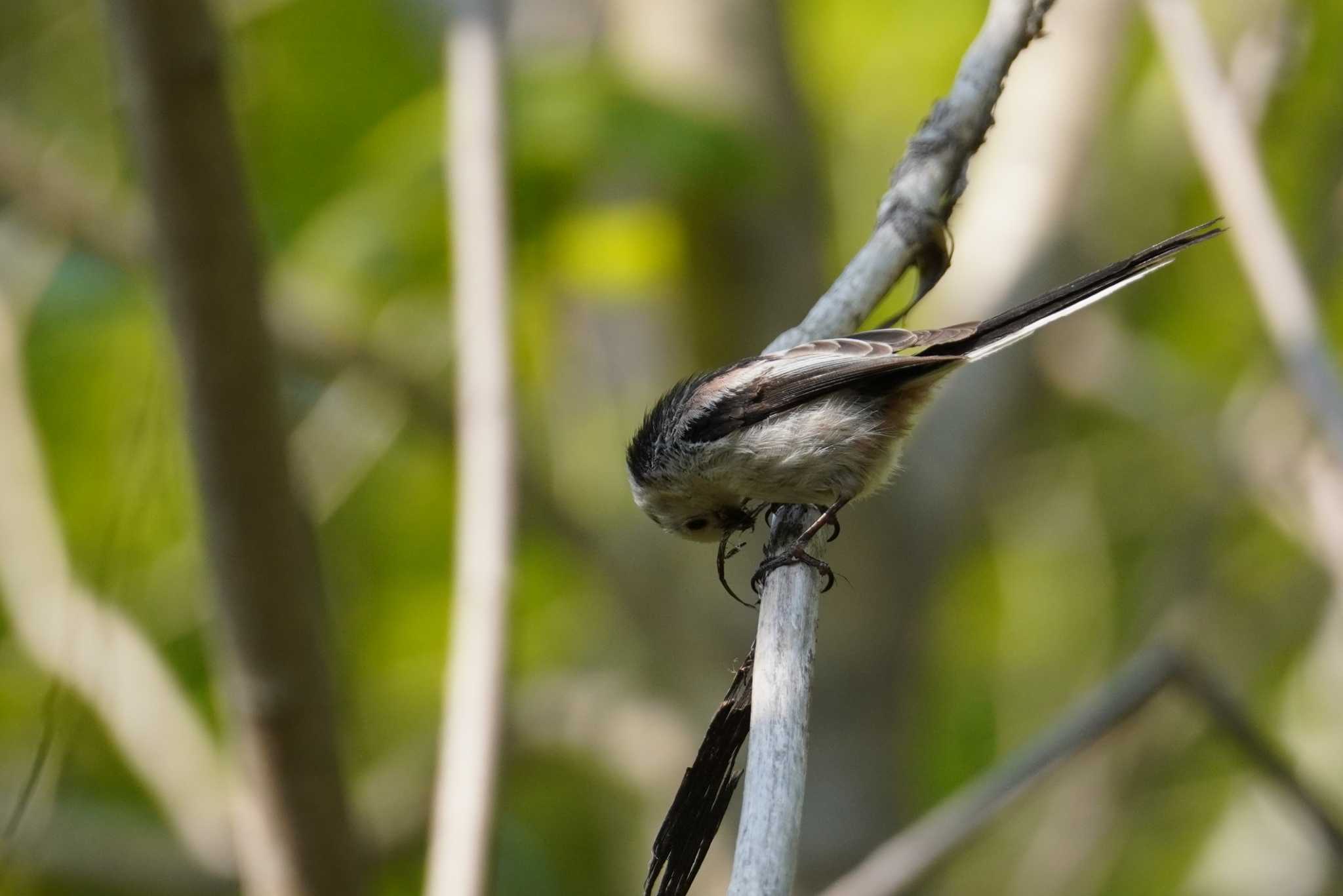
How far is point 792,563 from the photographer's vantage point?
2.50 m

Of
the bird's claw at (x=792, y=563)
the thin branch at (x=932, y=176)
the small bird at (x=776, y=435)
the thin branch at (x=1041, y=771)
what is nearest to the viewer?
the bird's claw at (x=792, y=563)

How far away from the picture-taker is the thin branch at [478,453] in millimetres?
2982

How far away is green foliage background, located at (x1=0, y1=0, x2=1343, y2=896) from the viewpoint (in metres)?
4.88

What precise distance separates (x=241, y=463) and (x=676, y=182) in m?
2.48

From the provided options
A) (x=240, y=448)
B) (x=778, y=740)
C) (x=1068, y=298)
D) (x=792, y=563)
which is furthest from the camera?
(x=240, y=448)

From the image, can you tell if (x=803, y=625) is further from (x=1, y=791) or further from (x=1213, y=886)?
(x=1213, y=886)

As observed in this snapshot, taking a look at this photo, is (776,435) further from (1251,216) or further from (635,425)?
(635,425)

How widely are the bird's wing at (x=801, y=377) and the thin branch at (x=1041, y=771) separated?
39.5 inches

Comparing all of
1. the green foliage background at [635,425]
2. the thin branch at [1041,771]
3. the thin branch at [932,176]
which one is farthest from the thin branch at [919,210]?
the green foliage background at [635,425]

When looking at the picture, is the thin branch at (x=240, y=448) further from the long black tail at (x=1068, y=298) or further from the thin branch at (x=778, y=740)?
the long black tail at (x=1068, y=298)

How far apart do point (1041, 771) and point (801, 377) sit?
1.18m

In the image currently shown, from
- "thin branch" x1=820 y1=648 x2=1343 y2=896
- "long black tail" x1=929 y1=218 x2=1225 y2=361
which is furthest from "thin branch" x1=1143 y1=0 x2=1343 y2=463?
"thin branch" x1=820 y1=648 x2=1343 y2=896

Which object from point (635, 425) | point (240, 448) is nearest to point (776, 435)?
point (240, 448)

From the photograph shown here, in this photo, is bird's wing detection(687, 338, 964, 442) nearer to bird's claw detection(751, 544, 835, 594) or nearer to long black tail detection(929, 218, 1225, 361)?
long black tail detection(929, 218, 1225, 361)
